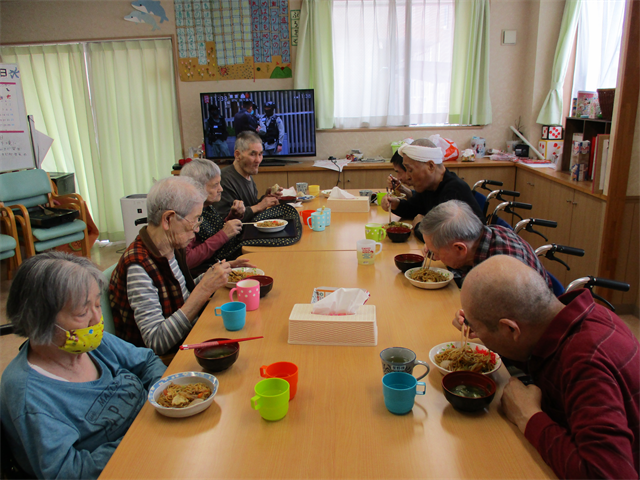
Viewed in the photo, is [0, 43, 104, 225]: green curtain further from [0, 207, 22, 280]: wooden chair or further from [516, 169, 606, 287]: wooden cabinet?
[516, 169, 606, 287]: wooden cabinet

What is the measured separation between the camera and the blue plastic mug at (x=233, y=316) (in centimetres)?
163

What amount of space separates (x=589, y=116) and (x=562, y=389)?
11.8 ft

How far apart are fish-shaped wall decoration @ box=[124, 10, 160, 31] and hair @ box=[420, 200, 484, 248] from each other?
188 inches

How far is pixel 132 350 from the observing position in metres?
1.58

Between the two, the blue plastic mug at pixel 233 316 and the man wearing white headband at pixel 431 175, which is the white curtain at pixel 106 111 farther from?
the blue plastic mug at pixel 233 316

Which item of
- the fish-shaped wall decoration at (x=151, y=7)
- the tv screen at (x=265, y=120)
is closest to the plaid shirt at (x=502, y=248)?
the tv screen at (x=265, y=120)

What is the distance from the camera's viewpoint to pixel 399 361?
4.41 ft

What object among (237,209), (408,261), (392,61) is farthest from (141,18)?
(408,261)

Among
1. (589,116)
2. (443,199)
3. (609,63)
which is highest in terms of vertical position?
(609,63)

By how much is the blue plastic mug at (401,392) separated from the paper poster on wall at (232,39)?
4.76 meters

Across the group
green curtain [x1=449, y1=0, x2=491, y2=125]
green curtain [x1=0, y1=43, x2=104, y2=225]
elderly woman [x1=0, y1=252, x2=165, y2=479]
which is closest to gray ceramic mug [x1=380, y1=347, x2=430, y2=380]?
elderly woman [x1=0, y1=252, x2=165, y2=479]

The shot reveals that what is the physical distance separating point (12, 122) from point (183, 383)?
181 inches

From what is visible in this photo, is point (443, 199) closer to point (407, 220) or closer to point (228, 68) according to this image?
point (407, 220)

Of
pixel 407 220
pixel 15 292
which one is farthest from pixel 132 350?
pixel 407 220
